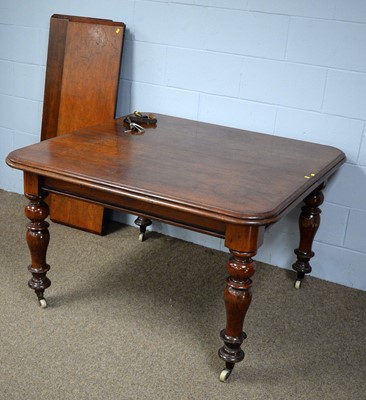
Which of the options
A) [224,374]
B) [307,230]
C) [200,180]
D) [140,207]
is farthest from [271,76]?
[224,374]

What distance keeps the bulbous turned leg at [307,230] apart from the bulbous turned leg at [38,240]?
1125 millimetres

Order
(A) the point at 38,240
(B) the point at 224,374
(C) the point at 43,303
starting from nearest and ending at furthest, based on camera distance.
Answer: (B) the point at 224,374, (A) the point at 38,240, (C) the point at 43,303

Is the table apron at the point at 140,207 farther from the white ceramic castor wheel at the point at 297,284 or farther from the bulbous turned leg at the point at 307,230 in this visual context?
the white ceramic castor wheel at the point at 297,284

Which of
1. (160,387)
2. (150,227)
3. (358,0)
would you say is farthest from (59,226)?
(358,0)

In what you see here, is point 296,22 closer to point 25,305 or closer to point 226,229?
point 226,229

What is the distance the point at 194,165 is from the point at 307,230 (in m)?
0.75

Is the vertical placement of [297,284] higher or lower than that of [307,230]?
lower

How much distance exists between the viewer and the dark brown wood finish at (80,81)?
10.9 ft

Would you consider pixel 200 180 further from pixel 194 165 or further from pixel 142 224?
pixel 142 224

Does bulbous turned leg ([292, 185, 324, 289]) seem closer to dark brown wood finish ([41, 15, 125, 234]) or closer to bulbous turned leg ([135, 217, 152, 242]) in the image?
bulbous turned leg ([135, 217, 152, 242])

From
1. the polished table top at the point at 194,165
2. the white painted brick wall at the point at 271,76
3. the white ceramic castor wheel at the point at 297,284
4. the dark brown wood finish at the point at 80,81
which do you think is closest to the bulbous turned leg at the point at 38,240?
the polished table top at the point at 194,165

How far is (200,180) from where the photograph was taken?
235cm

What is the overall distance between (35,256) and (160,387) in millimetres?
751

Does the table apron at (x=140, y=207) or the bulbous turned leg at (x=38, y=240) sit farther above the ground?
the table apron at (x=140, y=207)
